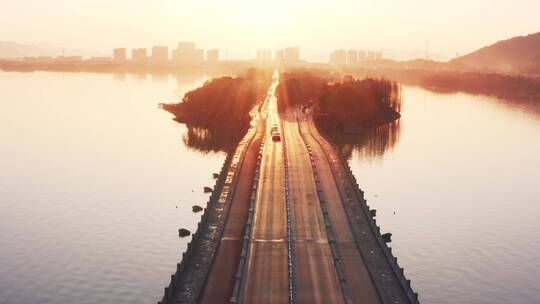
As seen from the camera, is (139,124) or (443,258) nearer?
(443,258)

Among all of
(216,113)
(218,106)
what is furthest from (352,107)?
(218,106)

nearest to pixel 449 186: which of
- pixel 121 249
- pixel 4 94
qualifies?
pixel 121 249

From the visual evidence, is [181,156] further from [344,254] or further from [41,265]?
[344,254]

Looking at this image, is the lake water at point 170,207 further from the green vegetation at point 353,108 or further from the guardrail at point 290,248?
the guardrail at point 290,248

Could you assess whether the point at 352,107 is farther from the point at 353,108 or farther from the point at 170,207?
the point at 170,207

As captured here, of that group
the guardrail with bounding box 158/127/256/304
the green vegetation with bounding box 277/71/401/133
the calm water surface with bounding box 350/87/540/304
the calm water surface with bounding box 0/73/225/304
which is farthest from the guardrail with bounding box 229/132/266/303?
the green vegetation with bounding box 277/71/401/133

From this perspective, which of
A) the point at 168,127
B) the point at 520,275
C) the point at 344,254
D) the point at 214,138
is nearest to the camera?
the point at 344,254

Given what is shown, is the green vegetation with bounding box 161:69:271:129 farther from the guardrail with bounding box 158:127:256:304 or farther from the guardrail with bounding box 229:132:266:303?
the guardrail with bounding box 229:132:266:303

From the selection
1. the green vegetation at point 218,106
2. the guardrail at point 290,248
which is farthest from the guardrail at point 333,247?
the green vegetation at point 218,106
